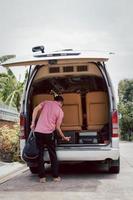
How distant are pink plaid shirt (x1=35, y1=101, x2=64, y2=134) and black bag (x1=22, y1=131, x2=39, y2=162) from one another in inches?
9.2

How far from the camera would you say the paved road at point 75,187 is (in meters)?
7.52

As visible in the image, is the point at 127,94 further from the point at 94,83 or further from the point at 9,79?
the point at 94,83

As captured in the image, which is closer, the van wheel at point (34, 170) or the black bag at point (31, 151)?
the black bag at point (31, 151)

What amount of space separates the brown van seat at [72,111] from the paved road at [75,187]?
1.07 meters

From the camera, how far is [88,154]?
941 centimetres

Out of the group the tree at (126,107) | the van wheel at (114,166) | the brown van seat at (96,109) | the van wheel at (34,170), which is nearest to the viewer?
the van wheel at (114,166)

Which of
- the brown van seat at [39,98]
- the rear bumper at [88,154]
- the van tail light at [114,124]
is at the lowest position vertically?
the rear bumper at [88,154]

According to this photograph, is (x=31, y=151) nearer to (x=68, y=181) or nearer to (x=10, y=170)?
(x=68, y=181)

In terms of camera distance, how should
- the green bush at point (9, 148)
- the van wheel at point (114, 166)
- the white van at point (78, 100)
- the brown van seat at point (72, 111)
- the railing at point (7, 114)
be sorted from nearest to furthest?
the white van at point (78, 100) < the van wheel at point (114, 166) < the brown van seat at point (72, 111) < the green bush at point (9, 148) < the railing at point (7, 114)

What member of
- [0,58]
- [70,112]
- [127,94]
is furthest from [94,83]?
[127,94]

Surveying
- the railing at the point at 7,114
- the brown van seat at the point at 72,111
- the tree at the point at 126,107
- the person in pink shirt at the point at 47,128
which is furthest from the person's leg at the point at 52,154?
the tree at the point at 126,107

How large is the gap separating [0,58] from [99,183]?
1221 inches

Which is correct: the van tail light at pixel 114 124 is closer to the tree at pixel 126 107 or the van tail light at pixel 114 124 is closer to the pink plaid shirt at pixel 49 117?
the pink plaid shirt at pixel 49 117

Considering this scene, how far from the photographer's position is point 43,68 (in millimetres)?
10164
